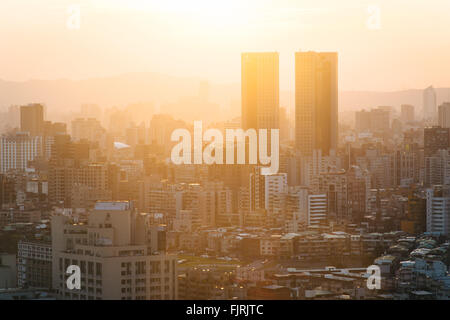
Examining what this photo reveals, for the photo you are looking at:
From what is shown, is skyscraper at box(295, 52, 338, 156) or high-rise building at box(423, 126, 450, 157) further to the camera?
high-rise building at box(423, 126, 450, 157)

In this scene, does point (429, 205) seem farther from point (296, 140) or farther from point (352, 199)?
point (296, 140)

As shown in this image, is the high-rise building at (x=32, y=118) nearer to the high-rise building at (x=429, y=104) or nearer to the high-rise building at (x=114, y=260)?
the high-rise building at (x=114, y=260)

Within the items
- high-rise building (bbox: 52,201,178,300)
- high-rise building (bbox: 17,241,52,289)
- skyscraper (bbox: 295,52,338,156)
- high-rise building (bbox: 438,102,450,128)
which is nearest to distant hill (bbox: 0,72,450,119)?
skyscraper (bbox: 295,52,338,156)

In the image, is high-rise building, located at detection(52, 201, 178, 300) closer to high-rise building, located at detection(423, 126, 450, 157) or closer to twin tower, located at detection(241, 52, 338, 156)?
twin tower, located at detection(241, 52, 338, 156)

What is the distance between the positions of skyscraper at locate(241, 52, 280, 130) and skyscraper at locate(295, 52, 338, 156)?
24cm

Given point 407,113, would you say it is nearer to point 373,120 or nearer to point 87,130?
point 373,120

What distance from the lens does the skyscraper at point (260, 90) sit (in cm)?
650

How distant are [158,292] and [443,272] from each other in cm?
239

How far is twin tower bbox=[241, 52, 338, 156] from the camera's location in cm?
658

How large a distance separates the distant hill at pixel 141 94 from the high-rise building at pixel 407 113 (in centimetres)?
11

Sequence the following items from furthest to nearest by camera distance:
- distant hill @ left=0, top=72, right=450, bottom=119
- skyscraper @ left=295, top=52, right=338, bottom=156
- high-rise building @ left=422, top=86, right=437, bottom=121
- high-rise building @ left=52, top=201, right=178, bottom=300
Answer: high-rise building @ left=422, top=86, right=437, bottom=121 < skyscraper @ left=295, top=52, right=338, bottom=156 < distant hill @ left=0, top=72, right=450, bottom=119 < high-rise building @ left=52, top=201, right=178, bottom=300

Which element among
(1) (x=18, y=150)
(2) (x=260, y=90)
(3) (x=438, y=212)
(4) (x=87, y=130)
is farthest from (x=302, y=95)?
(1) (x=18, y=150)

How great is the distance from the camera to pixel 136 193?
6844 millimetres
